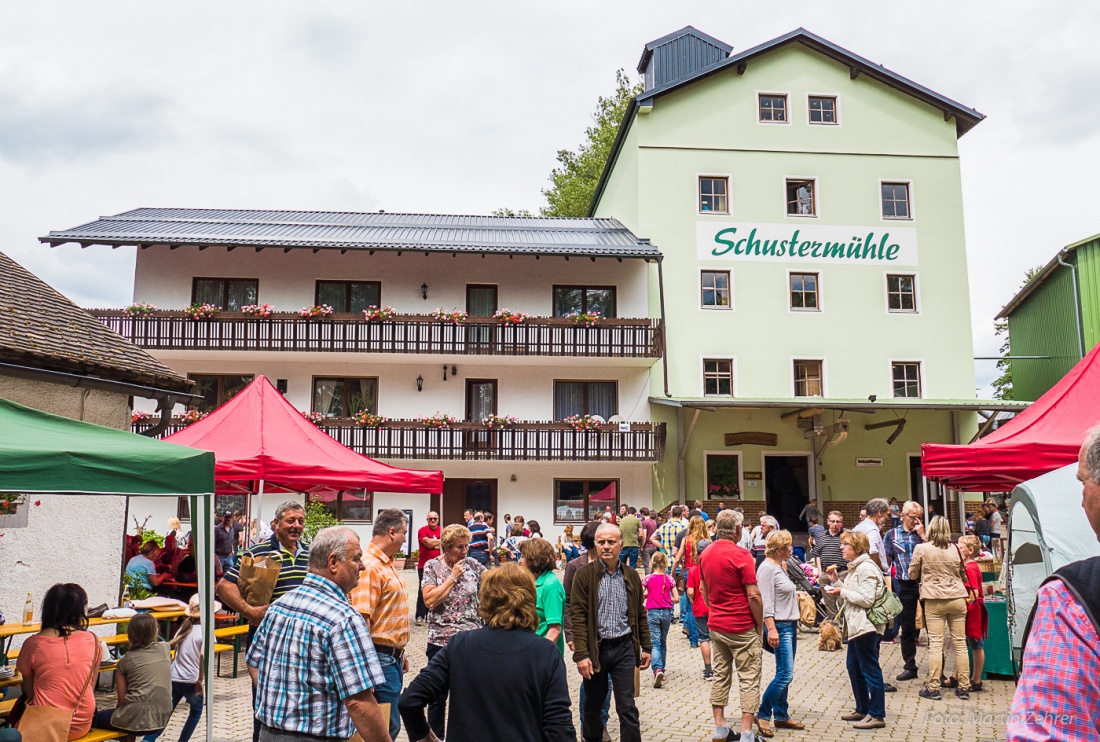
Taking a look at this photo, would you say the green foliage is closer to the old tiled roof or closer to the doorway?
the old tiled roof

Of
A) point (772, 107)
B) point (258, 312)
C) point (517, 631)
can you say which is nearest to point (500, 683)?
point (517, 631)

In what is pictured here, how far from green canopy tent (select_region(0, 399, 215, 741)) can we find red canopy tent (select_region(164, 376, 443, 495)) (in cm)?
321

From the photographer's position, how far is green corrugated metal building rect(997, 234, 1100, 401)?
28.6 meters

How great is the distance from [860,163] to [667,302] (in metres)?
7.85

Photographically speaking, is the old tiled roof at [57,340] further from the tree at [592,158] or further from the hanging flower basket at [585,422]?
the tree at [592,158]

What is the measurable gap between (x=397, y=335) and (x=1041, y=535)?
21.6 meters

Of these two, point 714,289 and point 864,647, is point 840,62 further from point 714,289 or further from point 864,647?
point 864,647

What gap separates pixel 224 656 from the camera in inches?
474

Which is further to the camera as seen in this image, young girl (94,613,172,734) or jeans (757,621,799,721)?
jeans (757,621,799,721)

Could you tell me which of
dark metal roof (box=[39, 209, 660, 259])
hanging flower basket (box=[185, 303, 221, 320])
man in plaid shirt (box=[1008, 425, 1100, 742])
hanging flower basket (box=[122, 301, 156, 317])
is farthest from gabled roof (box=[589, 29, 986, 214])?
man in plaid shirt (box=[1008, 425, 1100, 742])

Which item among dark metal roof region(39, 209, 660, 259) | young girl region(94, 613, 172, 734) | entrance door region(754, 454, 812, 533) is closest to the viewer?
young girl region(94, 613, 172, 734)

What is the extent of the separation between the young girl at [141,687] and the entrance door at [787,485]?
2281 cm

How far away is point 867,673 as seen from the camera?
8.55 meters

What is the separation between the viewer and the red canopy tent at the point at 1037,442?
9.04 metres
